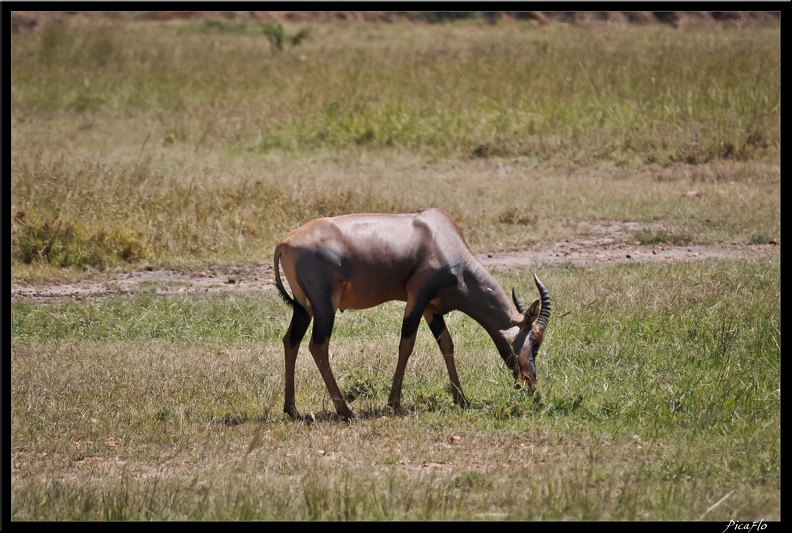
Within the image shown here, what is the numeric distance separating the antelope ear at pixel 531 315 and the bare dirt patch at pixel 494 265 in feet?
15.1

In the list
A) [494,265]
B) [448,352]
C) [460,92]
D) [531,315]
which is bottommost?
[494,265]

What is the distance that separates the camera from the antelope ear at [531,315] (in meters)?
7.56

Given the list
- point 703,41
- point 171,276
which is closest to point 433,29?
point 703,41

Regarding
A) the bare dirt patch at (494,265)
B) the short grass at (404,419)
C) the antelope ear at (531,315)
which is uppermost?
the antelope ear at (531,315)

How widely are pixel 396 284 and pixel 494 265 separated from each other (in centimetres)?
523

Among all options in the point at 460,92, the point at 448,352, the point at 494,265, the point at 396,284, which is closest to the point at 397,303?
the point at 494,265

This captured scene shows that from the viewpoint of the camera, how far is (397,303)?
11.0 m

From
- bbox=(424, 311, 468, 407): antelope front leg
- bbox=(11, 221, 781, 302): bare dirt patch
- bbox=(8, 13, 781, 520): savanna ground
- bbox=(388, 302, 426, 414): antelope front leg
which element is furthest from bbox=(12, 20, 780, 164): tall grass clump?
bbox=(388, 302, 426, 414): antelope front leg

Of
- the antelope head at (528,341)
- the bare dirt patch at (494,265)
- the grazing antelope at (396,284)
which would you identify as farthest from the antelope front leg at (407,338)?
the bare dirt patch at (494,265)

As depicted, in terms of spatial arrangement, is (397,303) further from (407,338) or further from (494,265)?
(407,338)

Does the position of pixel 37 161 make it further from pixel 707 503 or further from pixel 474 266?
pixel 707 503

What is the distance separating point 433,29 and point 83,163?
23.8 m

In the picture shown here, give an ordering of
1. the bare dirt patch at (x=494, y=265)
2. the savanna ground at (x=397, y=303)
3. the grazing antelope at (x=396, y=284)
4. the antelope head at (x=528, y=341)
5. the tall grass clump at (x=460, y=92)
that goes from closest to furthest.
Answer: the savanna ground at (x=397, y=303) < the grazing antelope at (x=396, y=284) < the antelope head at (x=528, y=341) < the bare dirt patch at (x=494, y=265) < the tall grass clump at (x=460, y=92)

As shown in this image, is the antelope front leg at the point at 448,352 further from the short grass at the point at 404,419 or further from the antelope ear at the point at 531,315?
the antelope ear at the point at 531,315
